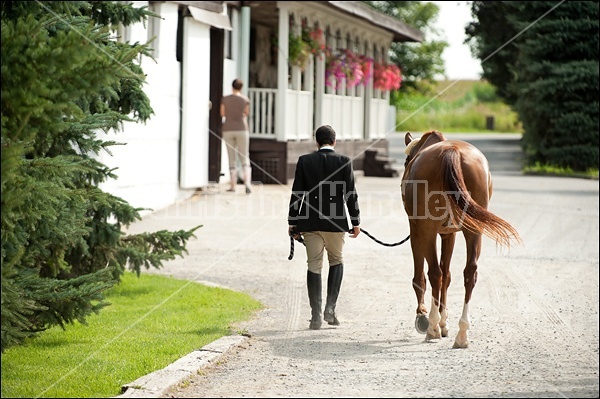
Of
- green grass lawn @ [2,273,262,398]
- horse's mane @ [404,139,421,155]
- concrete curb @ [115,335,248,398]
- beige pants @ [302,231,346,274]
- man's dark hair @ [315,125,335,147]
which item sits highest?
man's dark hair @ [315,125,335,147]

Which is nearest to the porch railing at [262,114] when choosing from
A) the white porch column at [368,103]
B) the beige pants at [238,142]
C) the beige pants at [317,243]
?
the beige pants at [238,142]

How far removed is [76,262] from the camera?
33.4 ft

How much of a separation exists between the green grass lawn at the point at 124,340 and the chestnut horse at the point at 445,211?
1759mm

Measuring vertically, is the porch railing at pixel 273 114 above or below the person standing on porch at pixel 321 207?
above

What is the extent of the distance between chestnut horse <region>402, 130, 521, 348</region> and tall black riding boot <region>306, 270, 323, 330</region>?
859mm

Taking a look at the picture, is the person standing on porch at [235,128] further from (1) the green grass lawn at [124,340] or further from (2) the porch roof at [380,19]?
(1) the green grass lawn at [124,340]

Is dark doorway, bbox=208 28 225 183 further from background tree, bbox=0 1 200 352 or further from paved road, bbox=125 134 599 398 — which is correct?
background tree, bbox=0 1 200 352

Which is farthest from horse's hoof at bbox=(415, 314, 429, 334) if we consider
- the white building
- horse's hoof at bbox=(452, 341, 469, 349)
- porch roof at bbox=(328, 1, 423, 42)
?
porch roof at bbox=(328, 1, 423, 42)

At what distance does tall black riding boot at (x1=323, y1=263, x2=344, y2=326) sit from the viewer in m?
9.52

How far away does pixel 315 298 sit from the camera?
9.54 m

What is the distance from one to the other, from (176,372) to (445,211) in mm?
2771

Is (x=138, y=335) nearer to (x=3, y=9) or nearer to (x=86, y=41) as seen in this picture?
(x=3, y=9)

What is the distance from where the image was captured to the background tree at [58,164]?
5844mm

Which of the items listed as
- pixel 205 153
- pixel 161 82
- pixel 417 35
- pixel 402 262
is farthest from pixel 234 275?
pixel 417 35
